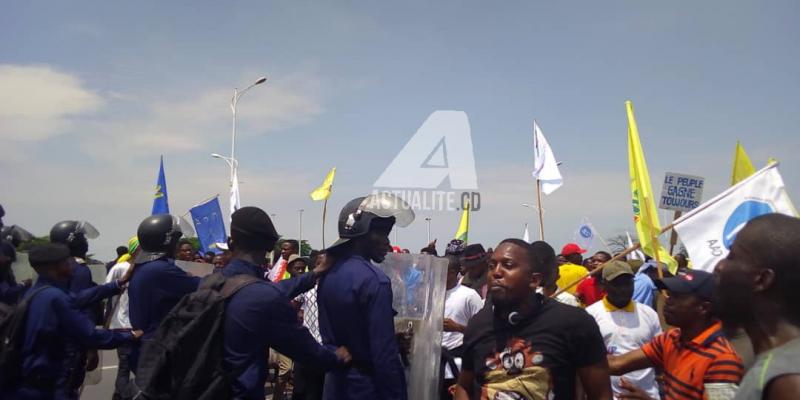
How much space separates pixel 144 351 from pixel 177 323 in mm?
194

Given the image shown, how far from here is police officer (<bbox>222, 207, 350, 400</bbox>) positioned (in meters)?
A: 2.89

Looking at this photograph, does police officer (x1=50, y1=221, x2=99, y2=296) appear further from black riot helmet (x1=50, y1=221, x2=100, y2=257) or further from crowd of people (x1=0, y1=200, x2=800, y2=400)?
crowd of people (x1=0, y1=200, x2=800, y2=400)

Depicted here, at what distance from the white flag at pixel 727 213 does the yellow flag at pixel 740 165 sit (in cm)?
89

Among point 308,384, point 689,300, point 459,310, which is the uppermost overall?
point 689,300

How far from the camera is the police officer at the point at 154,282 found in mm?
4074

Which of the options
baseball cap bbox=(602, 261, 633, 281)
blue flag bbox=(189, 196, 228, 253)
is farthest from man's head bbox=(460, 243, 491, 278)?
blue flag bbox=(189, 196, 228, 253)

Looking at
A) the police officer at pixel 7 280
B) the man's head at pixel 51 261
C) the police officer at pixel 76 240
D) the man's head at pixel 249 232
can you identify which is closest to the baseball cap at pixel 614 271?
the man's head at pixel 249 232

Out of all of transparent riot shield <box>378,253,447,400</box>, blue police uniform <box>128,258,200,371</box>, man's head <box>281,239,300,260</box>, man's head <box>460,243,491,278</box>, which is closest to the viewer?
transparent riot shield <box>378,253,447,400</box>

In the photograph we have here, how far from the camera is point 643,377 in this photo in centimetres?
475

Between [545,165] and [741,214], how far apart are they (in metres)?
7.11

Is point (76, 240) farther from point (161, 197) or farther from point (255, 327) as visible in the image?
point (161, 197)

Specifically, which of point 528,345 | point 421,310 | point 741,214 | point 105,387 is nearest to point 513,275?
point 528,345

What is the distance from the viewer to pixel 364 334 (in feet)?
10.8

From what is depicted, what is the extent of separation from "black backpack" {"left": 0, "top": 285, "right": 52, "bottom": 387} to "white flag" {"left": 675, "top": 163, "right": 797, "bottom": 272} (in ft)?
16.2
